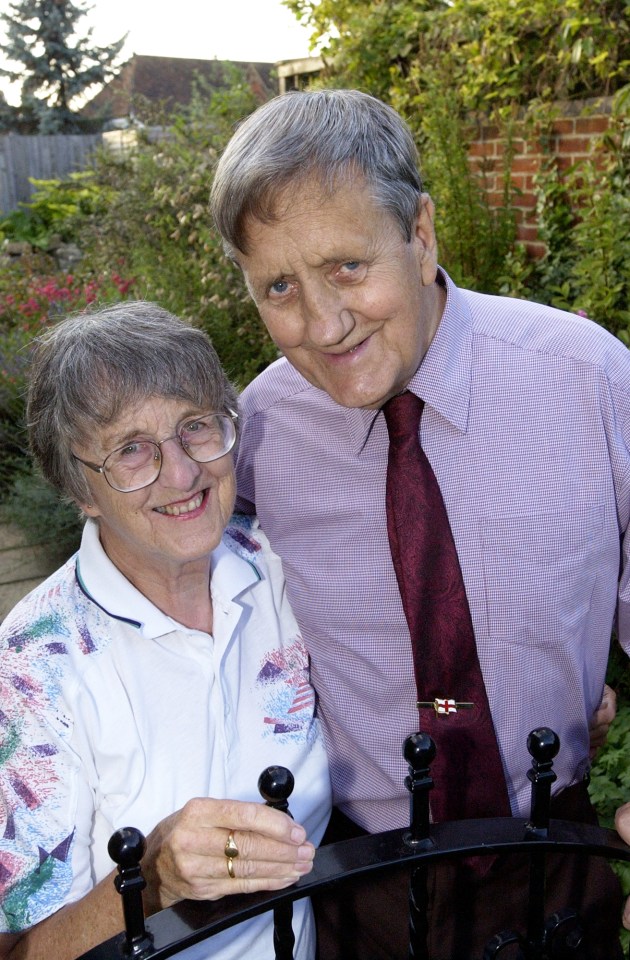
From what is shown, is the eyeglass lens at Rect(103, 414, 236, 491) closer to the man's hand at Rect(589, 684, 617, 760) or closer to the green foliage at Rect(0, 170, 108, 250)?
the man's hand at Rect(589, 684, 617, 760)

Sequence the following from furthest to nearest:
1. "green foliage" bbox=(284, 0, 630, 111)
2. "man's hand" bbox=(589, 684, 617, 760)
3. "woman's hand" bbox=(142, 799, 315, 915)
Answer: "green foliage" bbox=(284, 0, 630, 111) → "man's hand" bbox=(589, 684, 617, 760) → "woman's hand" bbox=(142, 799, 315, 915)

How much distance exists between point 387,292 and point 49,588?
2.66 feet

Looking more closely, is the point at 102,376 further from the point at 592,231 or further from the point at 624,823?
the point at 592,231

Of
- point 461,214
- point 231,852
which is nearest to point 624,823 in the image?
point 231,852

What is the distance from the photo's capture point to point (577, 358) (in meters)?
1.75

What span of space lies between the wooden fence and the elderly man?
60.2 feet

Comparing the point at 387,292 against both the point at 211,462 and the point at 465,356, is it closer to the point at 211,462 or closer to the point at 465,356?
the point at 465,356

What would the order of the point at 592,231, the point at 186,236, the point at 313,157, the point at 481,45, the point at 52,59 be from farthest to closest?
the point at 52,59 → the point at 186,236 → the point at 481,45 → the point at 592,231 → the point at 313,157

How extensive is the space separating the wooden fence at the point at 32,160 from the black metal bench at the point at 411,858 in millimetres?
19047

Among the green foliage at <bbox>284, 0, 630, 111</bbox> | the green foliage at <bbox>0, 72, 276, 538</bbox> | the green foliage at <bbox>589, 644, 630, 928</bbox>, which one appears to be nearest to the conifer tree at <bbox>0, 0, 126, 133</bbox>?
the green foliage at <bbox>0, 72, 276, 538</bbox>

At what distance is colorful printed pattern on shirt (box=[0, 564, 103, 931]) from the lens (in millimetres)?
1408

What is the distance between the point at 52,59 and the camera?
27766mm

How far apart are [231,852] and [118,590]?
0.61 meters

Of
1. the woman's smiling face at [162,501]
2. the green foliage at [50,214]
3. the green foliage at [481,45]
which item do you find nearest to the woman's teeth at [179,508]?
the woman's smiling face at [162,501]
